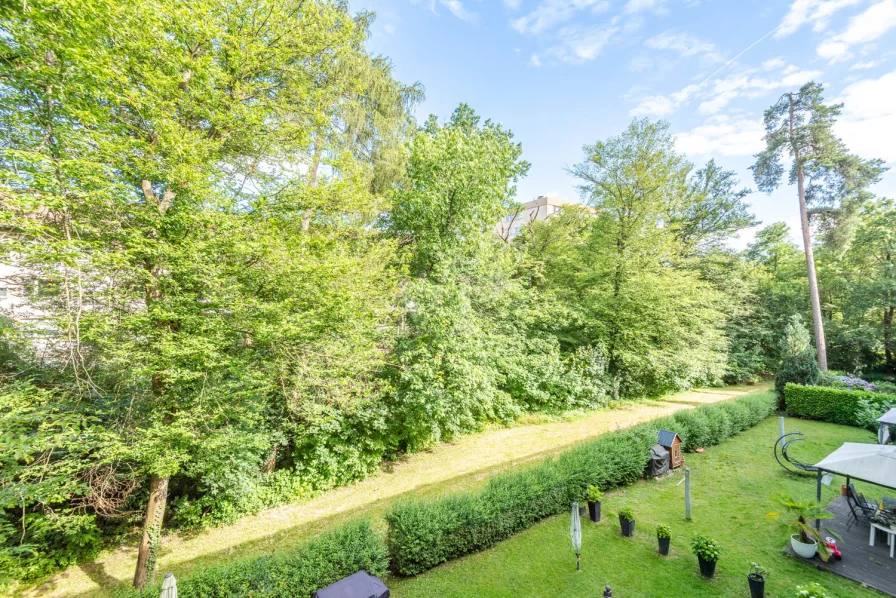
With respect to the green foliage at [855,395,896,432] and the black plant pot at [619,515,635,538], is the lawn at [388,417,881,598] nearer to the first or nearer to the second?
the black plant pot at [619,515,635,538]

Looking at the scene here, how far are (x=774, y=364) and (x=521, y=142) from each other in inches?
902

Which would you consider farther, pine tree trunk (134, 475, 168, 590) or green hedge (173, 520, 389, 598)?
pine tree trunk (134, 475, 168, 590)

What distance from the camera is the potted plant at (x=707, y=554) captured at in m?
5.28

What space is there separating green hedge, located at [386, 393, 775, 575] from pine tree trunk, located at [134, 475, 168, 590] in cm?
423

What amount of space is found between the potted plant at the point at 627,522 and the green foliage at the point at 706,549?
104 cm

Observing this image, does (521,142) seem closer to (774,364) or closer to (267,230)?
(267,230)

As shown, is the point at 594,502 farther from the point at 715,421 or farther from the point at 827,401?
the point at 827,401

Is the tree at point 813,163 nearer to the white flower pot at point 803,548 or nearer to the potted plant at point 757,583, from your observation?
the white flower pot at point 803,548

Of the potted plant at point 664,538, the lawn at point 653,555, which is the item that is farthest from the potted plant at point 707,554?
the potted plant at point 664,538

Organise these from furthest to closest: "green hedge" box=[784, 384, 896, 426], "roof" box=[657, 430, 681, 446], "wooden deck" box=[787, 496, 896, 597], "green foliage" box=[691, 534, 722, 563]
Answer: "green hedge" box=[784, 384, 896, 426], "roof" box=[657, 430, 681, 446], "green foliage" box=[691, 534, 722, 563], "wooden deck" box=[787, 496, 896, 597]

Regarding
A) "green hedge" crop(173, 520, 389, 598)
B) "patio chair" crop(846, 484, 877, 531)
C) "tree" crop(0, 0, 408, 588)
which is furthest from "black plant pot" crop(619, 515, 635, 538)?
"tree" crop(0, 0, 408, 588)

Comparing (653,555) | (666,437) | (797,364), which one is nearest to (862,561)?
(653,555)

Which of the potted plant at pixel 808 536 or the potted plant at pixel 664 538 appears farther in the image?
the potted plant at pixel 664 538

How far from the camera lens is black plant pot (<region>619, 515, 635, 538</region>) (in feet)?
21.0
